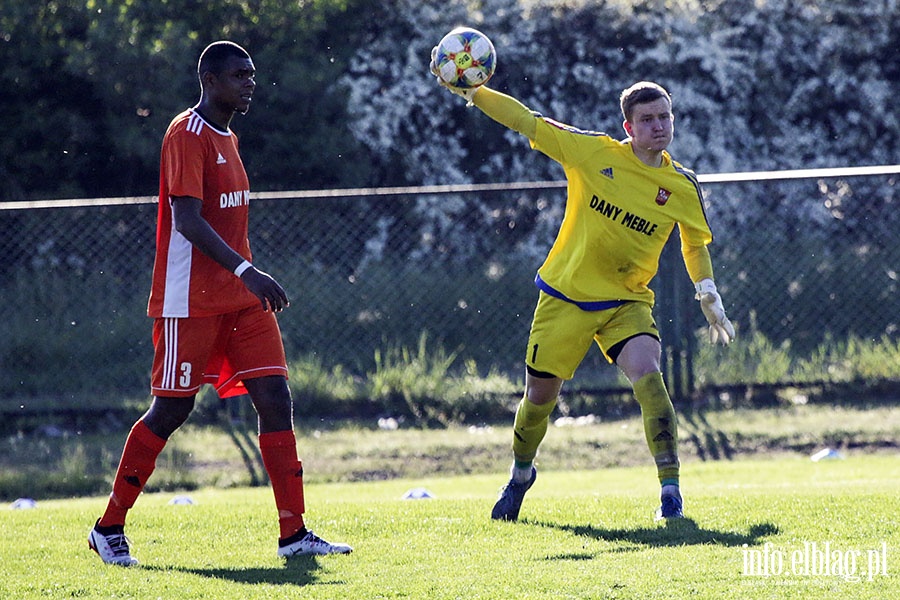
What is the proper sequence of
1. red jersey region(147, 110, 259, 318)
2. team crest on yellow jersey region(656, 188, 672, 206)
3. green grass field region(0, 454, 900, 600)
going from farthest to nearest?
team crest on yellow jersey region(656, 188, 672, 206)
red jersey region(147, 110, 259, 318)
green grass field region(0, 454, 900, 600)

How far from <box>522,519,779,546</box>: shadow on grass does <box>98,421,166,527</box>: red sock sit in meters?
1.90

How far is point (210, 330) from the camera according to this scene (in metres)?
5.72

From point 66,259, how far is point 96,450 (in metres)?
2.02

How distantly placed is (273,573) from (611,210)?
242cm

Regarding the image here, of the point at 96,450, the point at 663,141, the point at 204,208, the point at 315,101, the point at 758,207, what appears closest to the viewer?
the point at 204,208

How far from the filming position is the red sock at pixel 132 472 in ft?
18.7

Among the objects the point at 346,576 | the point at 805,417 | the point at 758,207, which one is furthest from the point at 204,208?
the point at 758,207

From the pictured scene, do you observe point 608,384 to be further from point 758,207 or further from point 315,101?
point 315,101

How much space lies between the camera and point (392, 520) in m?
6.39

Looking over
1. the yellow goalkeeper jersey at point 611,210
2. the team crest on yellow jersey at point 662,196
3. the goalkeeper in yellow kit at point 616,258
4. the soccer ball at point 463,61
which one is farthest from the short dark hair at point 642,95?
the soccer ball at point 463,61

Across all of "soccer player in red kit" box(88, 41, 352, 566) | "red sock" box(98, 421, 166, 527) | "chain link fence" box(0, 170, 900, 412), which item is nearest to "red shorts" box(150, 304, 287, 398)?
"soccer player in red kit" box(88, 41, 352, 566)

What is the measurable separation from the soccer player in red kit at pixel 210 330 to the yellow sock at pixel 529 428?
4.27ft

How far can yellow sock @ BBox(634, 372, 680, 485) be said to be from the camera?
6.23 meters

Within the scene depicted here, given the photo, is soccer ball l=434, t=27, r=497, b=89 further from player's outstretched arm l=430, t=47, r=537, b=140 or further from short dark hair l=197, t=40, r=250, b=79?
short dark hair l=197, t=40, r=250, b=79
